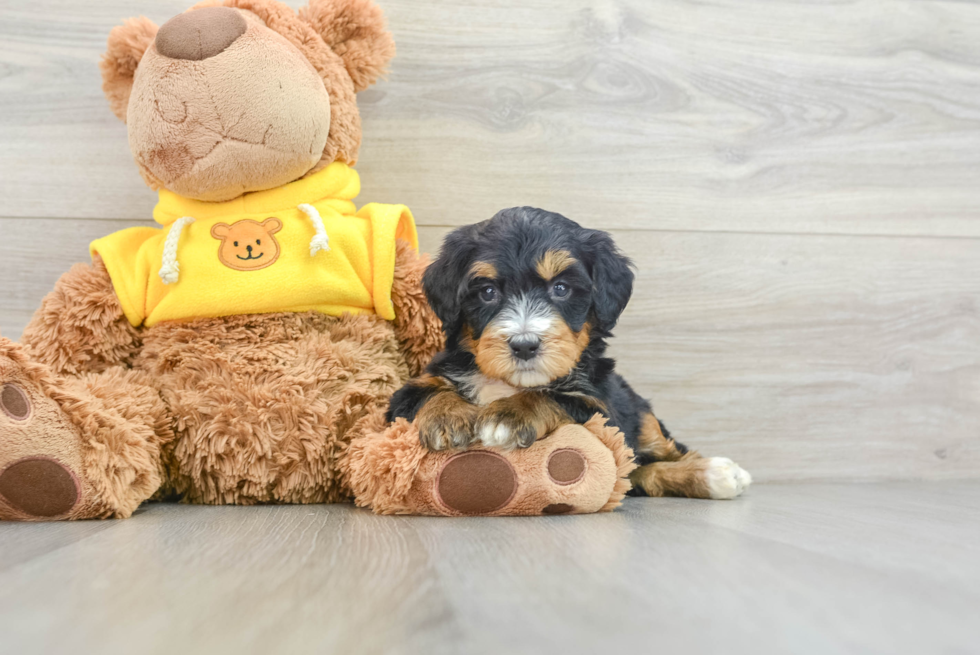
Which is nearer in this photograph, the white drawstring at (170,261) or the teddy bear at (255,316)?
the teddy bear at (255,316)

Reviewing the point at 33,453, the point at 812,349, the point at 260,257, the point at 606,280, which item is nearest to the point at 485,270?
the point at 606,280

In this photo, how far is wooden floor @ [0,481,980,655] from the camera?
31.9 inches

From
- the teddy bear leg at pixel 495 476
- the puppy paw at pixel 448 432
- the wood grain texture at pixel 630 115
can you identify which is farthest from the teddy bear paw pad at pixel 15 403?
the wood grain texture at pixel 630 115

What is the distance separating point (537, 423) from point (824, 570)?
65 cm

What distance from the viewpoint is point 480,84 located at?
2527 mm

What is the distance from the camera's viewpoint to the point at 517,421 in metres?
1.59

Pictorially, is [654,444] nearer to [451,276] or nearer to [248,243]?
[451,276]

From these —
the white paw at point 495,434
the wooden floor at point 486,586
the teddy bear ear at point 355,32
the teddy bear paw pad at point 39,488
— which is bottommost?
the teddy bear paw pad at point 39,488

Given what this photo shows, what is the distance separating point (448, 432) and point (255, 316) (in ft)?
2.28

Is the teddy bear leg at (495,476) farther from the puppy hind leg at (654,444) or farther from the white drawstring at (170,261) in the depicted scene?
the white drawstring at (170,261)

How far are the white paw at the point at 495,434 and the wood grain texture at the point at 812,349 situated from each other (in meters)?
1.08

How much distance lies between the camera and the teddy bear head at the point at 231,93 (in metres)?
1.83

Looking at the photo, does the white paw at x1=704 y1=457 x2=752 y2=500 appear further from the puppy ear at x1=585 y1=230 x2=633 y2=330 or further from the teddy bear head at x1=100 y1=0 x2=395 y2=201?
the teddy bear head at x1=100 y1=0 x2=395 y2=201

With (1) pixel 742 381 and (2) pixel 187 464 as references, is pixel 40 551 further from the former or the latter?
(1) pixel 742 381
